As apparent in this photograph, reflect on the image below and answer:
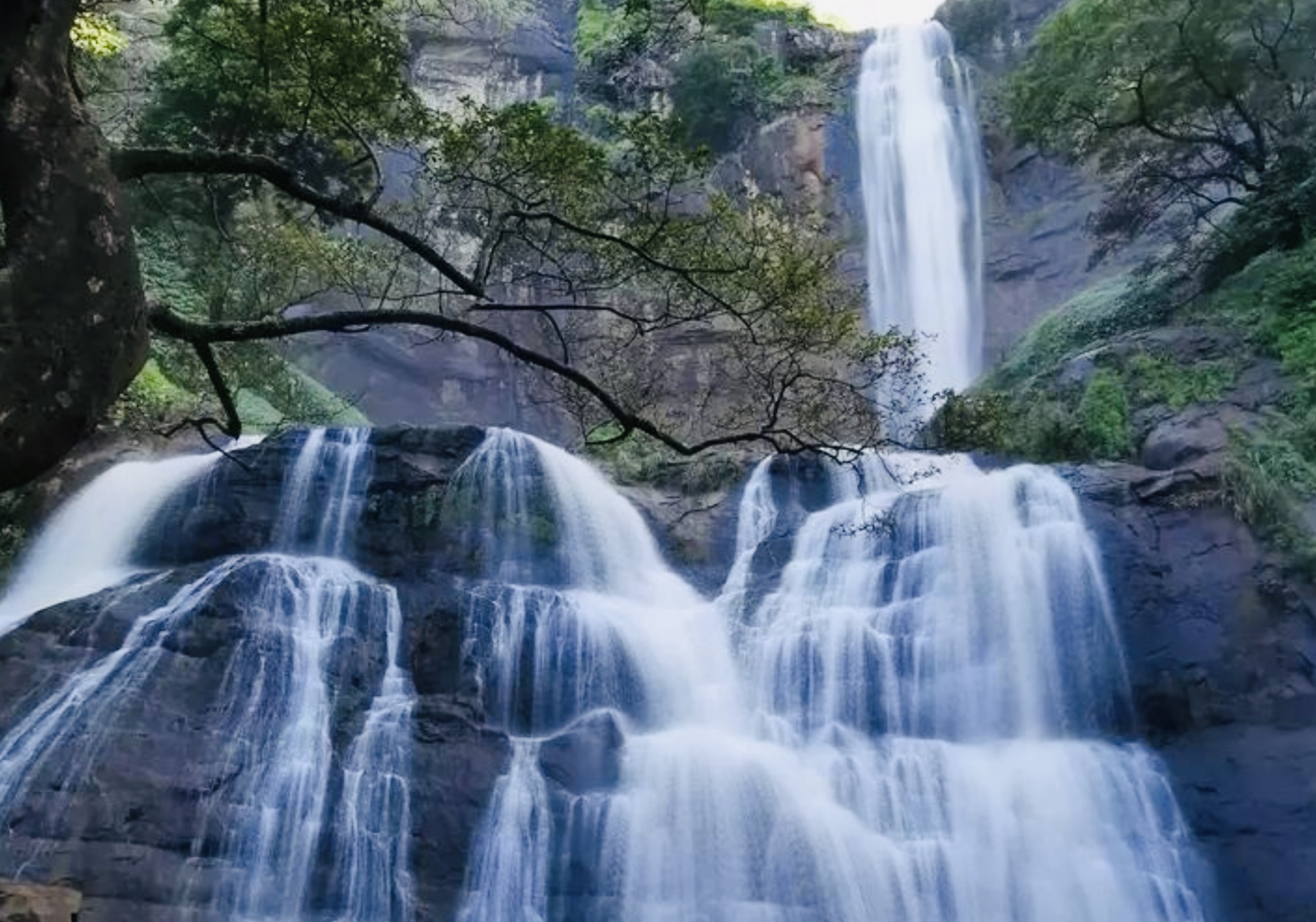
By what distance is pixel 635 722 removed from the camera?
496 inches

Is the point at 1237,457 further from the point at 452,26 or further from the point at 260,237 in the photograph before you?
the point at 452,26

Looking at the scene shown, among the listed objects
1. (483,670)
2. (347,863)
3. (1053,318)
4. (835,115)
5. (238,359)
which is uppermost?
(835,115)

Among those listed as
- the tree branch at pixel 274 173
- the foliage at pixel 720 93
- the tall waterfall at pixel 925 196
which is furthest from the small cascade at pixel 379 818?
the foliage at pixel 720 93

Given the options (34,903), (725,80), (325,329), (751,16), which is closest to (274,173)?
(325,329)

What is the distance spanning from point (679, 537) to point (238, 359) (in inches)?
259

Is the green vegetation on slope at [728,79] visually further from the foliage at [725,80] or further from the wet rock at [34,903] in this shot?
the wet rock at [34,903]

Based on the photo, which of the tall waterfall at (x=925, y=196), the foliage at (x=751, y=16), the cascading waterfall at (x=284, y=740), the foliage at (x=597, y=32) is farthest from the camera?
the foliage at (x=751, y=16)

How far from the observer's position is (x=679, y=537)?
16.4m

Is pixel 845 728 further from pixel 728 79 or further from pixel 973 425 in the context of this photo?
pixel 728 79

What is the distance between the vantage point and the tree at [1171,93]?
16.6 metres

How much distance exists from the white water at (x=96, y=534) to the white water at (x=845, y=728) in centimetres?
439

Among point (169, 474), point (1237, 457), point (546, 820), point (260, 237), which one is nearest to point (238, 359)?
point (169, 474)

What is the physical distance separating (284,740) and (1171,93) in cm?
1476

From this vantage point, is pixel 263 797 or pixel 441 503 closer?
pixel 263 797
